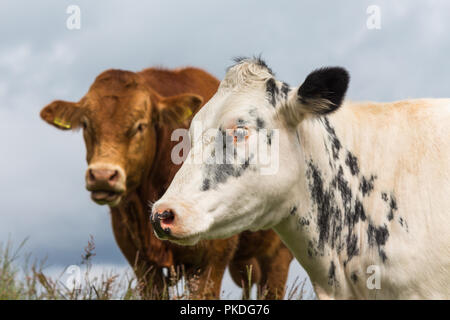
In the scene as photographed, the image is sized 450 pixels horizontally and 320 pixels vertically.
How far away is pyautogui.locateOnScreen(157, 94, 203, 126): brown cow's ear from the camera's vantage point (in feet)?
25.4

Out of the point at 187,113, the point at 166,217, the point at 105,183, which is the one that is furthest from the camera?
the point at 187,113

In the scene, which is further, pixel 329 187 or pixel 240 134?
pixel 329 187

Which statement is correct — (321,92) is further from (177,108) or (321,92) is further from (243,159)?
(177,108)

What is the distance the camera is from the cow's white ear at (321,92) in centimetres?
425

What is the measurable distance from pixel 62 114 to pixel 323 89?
4611 millimetres

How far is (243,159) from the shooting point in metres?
4.09

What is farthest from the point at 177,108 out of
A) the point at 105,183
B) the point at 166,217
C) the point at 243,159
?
the point at 166,217

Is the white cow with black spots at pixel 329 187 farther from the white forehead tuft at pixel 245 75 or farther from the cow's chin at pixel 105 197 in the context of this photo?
the cow's chin at pixel 105 197

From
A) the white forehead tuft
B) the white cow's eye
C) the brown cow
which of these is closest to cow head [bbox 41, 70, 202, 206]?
the brown cow

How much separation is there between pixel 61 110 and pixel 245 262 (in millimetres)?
3407

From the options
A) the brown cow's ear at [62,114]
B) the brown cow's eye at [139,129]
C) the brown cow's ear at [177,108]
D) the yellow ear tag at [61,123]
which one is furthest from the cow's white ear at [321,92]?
the yellow ear tag at [61,123]
